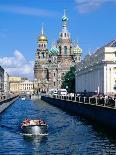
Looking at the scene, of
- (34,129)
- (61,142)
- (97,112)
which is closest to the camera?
(61,142)

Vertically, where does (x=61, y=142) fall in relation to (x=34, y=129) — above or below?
below

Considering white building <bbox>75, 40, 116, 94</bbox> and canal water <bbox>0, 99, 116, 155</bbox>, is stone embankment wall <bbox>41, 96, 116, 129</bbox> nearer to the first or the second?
canal water <bbox>0, 99, 116, 155</bbox>

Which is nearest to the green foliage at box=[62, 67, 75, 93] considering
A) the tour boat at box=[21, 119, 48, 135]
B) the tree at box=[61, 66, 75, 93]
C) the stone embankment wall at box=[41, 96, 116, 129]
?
the tree at box=[61, 66, 75, 93]

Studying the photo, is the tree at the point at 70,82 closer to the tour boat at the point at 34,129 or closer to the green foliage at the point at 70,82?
the green foliage at the point at 70,82

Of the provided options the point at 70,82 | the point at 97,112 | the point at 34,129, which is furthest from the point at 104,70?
the point at 70,82

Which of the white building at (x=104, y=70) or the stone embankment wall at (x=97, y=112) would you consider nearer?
the stone embankment wall at (x=97, y=112)

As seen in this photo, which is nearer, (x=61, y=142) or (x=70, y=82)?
(x=61, y=142)

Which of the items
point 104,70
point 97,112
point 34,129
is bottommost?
point 34,129

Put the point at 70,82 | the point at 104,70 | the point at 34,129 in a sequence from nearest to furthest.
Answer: the point at 34,129, the point at 104,70, the point at 70,82

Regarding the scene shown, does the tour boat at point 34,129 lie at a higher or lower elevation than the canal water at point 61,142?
higher

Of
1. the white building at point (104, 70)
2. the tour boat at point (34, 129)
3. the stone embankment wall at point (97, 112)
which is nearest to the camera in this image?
the tour boat at point (34, 129)

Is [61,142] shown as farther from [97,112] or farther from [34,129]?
[97,112]


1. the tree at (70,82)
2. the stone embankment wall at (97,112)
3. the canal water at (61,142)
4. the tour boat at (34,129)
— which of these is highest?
the tree at (70,82)

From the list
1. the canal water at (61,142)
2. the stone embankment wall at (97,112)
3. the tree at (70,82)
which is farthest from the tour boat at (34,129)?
the tree at (70,82)
